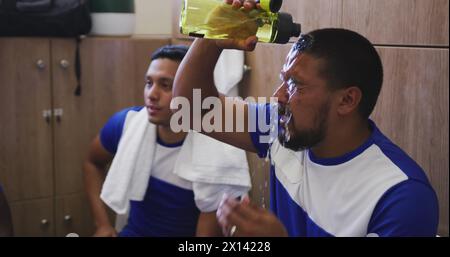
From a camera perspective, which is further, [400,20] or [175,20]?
[175,20]

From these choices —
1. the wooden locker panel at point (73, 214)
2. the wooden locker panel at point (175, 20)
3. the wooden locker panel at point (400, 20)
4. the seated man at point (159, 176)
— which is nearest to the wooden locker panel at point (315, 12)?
the wooden locker panel at point (400, 20)

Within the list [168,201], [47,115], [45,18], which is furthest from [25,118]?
[168,201]

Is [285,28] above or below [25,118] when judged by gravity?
above

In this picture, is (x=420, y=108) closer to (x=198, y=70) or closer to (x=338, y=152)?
(x=338, y=152)

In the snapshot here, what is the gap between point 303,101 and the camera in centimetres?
93

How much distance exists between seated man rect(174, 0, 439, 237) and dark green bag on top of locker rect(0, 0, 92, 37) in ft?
2.78

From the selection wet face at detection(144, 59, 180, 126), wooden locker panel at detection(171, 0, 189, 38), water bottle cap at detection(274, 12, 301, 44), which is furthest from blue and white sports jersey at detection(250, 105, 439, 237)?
wooden locker panel at detection(171, 0, 189, 38)

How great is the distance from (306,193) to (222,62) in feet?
2.30

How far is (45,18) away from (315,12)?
96 centimetres

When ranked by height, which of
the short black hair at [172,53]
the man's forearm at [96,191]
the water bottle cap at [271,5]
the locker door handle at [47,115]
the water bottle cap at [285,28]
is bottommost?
the man's forearm at [96,191]

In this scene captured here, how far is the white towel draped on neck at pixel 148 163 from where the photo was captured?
1453 millimetres

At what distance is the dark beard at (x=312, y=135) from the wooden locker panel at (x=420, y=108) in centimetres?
16

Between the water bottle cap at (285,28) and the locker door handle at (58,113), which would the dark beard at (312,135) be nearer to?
the water bottle cap at (285,28)
